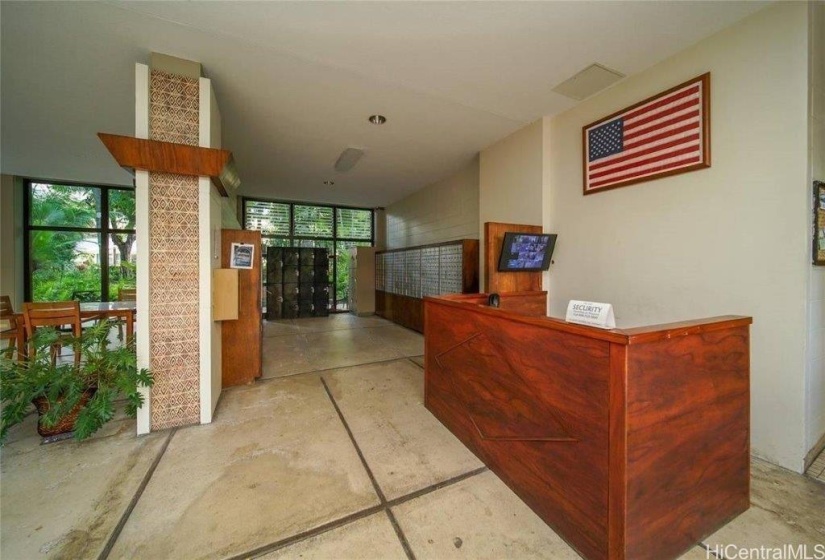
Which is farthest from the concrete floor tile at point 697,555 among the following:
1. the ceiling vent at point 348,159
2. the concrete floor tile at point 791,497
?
the ceiling vent at point 348,159

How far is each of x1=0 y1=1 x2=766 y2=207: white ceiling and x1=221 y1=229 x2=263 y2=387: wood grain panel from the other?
1.52 metres

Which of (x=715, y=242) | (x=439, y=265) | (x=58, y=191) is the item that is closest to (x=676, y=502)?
(x=715, y=242)

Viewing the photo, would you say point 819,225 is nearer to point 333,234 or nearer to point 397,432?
point 397,432

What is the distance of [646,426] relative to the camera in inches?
47.6

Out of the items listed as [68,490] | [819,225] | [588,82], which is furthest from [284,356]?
[819,225]

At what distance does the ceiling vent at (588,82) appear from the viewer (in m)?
2.68

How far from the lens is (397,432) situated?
238 centimetres

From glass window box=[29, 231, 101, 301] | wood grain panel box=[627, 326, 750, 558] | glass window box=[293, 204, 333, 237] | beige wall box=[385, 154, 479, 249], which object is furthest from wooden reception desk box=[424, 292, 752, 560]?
glass window box=[29, 231, 101, 301]

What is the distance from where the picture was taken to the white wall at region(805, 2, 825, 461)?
1896mm

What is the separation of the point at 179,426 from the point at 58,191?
709 centimetres

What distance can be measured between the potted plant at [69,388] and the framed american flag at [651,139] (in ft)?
14.7

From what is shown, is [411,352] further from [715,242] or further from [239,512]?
[715,242]

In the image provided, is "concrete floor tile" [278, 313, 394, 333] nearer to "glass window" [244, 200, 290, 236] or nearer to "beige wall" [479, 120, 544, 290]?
"glass window" [244, 200, 290, 236]

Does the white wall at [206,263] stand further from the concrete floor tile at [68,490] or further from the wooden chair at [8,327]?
the wooden chair at [8,327]
